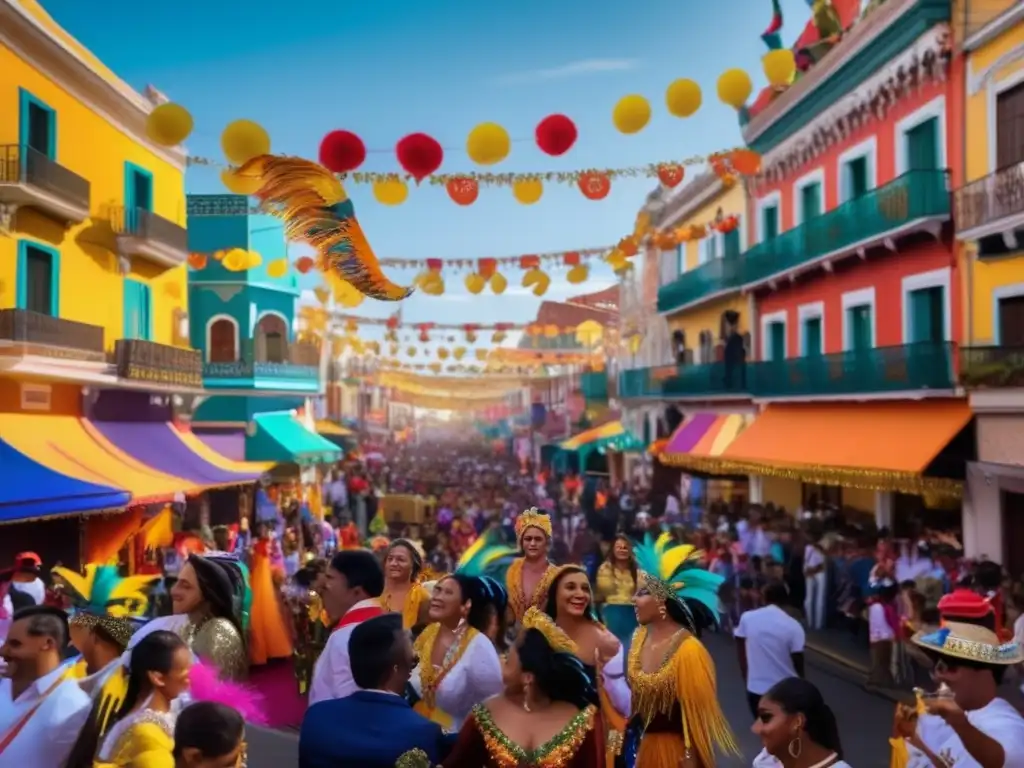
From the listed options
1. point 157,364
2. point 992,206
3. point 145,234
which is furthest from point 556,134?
point 157,364

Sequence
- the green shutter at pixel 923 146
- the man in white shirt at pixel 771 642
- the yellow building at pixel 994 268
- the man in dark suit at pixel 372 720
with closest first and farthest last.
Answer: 1. the man in dark suit at pixel 372 720
2. the man in white shirt at pixel 771 642
3. the yellow building at pixel 994 268
4. the green shutter at pixel 923 146

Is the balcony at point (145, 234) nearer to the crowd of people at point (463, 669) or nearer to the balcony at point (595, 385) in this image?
the crowd of people at point (463, 669)

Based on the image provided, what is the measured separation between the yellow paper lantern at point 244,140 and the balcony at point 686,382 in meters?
15.5

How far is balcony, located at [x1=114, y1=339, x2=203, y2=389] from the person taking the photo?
1872 cm

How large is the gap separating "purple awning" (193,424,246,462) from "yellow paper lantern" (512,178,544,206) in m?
14.8

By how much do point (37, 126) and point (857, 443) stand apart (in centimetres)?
1414

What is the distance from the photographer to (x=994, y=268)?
50.6ft

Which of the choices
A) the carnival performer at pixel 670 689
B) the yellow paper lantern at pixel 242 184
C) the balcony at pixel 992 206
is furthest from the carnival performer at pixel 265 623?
the balcony at pixel 992 206

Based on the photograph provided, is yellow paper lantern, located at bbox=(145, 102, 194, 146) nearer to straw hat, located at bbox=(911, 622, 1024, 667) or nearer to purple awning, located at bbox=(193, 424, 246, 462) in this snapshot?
straw hat, located at bbox=(911, 622, 1024, 667)

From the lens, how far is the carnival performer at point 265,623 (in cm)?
991

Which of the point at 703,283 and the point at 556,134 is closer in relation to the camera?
the point at 556,134

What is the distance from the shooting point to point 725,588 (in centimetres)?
1472

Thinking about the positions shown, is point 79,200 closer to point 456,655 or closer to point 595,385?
point 456,655

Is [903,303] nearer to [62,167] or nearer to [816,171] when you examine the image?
[816,171]
